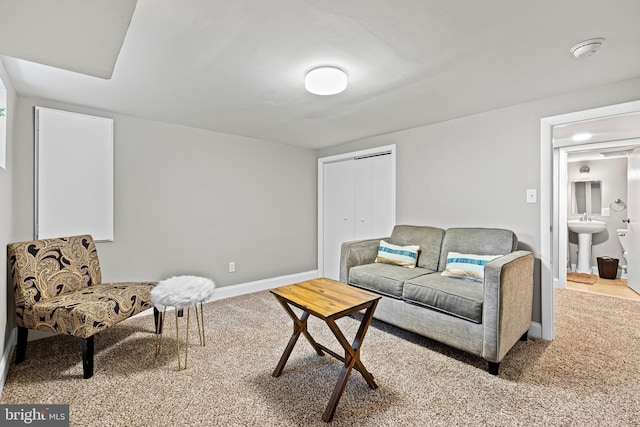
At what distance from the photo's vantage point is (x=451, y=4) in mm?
1350

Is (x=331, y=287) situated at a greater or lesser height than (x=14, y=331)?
greater

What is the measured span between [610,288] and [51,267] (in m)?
6.25

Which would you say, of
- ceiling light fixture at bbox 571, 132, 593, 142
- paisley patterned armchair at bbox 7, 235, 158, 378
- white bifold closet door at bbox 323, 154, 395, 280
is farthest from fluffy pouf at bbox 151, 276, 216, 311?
ceiling light fixture at bbox 571, 132, 593, 142

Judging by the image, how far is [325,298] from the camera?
1848 mm

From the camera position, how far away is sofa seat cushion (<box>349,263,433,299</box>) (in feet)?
8.42

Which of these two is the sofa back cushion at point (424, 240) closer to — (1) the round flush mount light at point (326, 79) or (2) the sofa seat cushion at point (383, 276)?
(2) the sofa seat cushion at point (383, 276)

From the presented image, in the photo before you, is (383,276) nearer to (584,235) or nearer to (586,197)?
(584,235)

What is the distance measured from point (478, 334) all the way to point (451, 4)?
1980 millimetres

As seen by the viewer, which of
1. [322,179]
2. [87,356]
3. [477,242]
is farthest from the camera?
[322,179]

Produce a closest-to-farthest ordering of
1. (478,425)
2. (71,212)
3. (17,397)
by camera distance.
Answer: (478,425) → (17,397) → (71,212)

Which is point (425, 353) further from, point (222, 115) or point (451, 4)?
point (222, 115)

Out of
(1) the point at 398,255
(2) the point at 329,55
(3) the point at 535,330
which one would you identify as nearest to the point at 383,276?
(1) the point at 398,255

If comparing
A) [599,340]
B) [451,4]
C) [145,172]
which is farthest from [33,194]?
[599,340]

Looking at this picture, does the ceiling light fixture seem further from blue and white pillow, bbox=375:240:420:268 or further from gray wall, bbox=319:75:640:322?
blue and white pillow, bbox=375:240:420:268
